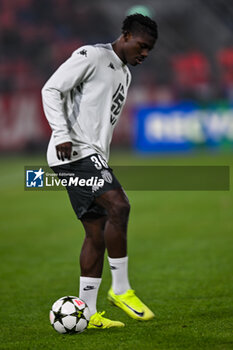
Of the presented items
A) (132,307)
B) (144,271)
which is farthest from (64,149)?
(144,271)

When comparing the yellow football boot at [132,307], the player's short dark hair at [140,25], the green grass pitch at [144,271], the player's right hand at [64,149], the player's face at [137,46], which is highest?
the player's short dark hair at [140,25]

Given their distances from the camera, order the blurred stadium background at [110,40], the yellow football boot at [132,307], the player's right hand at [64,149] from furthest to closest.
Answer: the blurred stadium background at [110,40] → the yellow football boot at [132,307] → the player's right hand at [64,149]

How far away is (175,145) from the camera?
72.4ft

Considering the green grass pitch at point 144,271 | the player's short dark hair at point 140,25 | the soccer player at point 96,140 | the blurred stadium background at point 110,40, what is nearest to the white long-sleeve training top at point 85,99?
the soccer player at point 96,140

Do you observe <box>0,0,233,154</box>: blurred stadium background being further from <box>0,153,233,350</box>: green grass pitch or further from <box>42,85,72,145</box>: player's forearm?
<box>42,85,72,145</box>: player's forearm

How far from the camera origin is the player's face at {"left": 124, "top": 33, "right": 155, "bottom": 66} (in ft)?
15.1

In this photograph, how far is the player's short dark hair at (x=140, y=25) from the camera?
461 centimetres

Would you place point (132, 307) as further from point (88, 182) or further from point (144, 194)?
point (144, 194)

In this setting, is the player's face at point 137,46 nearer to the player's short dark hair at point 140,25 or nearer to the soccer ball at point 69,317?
the player's short dark hair at point 140,25

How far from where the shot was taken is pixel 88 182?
457cm

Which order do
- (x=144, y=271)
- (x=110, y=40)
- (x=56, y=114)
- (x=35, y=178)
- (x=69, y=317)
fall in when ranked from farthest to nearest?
(x=110, y=40) → (x=144, y=271) → (x=35, y=178) → (x=56, y=114) → (x=69, y=317)

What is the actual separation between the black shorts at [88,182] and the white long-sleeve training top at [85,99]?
0.06 m

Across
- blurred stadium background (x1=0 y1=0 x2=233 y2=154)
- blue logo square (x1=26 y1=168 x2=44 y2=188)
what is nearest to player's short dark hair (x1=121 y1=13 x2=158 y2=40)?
blue logo square (x1=26 y1=168 x2=44 y2=188)

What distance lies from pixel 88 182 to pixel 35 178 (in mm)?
1316
